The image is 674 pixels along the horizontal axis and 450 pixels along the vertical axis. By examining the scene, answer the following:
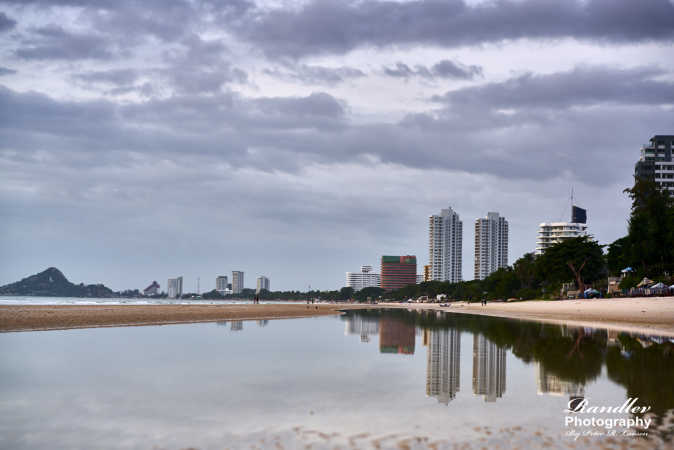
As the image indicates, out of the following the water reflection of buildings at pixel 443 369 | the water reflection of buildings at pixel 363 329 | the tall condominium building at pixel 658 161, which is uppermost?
the tall condominium building at pixel 658 161

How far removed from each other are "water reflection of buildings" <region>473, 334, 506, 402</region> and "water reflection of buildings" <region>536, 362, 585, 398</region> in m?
1.08

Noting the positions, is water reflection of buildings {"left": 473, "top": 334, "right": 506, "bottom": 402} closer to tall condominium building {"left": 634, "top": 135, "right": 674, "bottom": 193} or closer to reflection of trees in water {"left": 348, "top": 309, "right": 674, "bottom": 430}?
reflection of trees in water {"left": 348, "top": 309, "right": 674, "bottom": 430}

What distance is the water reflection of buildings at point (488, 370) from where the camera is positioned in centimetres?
1502

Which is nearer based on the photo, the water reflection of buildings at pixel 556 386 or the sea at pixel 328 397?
the sea at pixel 328 397

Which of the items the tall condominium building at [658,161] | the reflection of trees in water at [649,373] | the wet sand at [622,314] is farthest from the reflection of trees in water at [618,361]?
the tall condominium building at [658,161]

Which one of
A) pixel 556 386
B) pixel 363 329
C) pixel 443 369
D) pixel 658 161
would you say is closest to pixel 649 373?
pixel 556 386

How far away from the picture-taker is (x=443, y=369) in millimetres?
19391

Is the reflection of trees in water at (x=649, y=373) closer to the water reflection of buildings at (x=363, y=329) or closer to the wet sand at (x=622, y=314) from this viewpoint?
the wet sand at (x=622, y=314)

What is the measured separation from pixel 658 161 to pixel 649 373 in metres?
190

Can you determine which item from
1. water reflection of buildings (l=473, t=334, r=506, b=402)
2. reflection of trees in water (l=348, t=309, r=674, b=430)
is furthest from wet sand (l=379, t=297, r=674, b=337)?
water reflection of buildings (l=473, t=334, r=506, b=402)

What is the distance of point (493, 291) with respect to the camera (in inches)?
6816

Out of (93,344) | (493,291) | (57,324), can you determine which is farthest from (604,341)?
(493,291)

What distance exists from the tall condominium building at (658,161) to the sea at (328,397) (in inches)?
6966

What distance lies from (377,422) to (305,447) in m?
2.34
